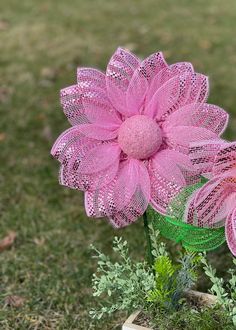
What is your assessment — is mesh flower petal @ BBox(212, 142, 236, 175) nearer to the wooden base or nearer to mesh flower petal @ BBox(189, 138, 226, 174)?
mesh flower petal @ BBox(189, 138, 226, 174)

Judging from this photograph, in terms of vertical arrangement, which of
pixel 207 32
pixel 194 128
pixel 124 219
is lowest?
pixel 207 32

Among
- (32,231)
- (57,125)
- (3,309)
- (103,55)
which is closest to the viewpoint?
(3,309)

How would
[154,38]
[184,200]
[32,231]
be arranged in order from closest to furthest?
[184,200] < [32,231] < [154,38]

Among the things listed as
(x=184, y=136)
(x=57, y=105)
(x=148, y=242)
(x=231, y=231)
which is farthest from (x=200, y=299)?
(x=57, y=105)

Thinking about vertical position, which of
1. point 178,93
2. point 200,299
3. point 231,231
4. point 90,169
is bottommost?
point 200,299

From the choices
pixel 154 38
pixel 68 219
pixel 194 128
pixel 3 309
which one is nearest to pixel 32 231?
pixel 68 219

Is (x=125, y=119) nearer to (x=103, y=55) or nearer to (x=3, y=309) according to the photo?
(x=3, y=309)

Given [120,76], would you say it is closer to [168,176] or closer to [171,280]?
[168,176]
